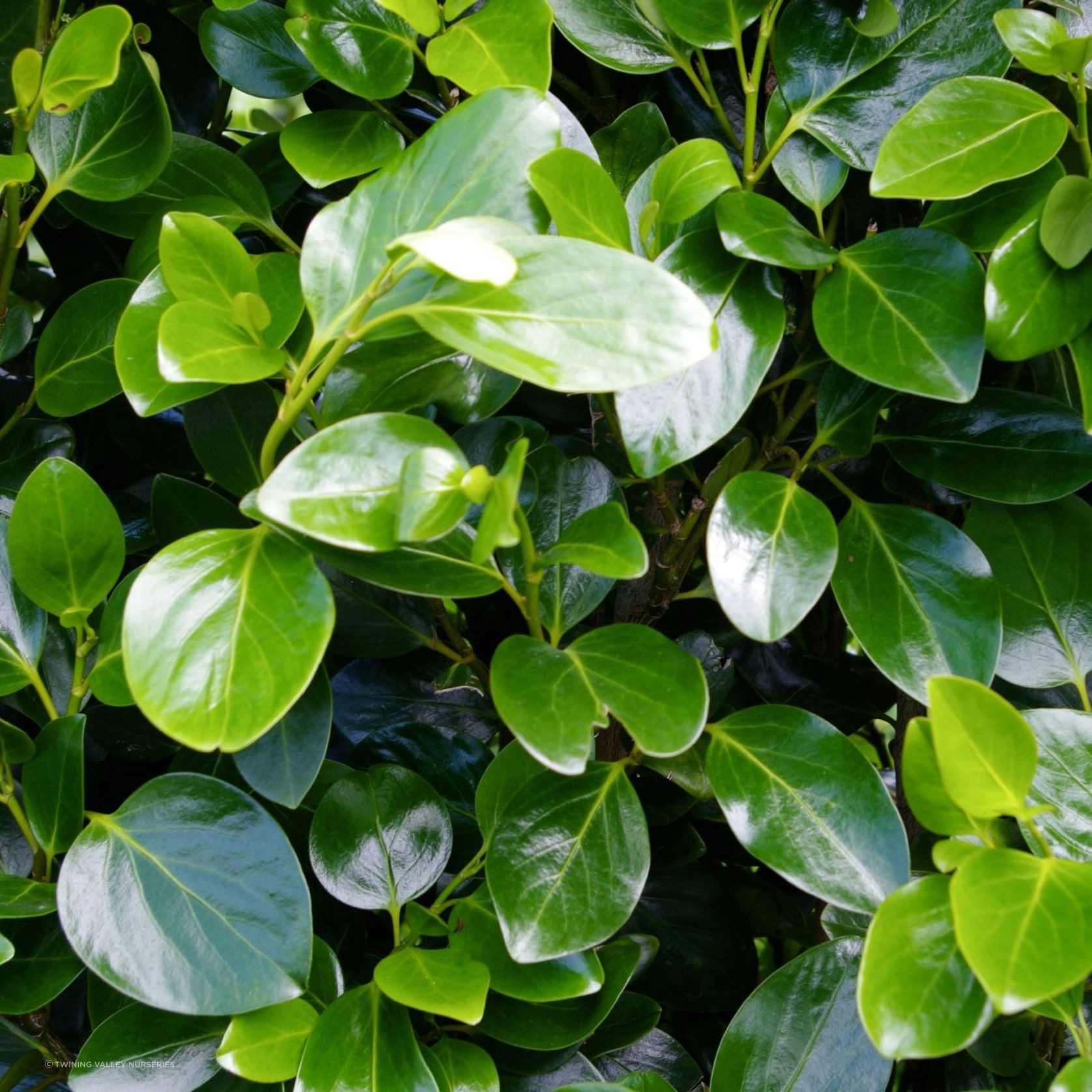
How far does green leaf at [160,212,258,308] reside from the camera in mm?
461

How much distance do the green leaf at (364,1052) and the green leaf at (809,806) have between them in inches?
7.5

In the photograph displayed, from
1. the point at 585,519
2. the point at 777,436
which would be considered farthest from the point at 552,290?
the point at 777,436

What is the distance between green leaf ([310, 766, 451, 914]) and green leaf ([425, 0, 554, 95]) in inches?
14.3

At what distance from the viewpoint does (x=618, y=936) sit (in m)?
0.60

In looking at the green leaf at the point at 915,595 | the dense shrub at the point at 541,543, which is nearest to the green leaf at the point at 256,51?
the dense shrub at the point at 541,543

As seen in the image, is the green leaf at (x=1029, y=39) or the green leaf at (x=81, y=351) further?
the green leaf at (x=81, y=351)

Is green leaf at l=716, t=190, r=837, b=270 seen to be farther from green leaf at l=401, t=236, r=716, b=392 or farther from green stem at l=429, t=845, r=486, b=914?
green stem at l=429, t=845, r=486, b=914

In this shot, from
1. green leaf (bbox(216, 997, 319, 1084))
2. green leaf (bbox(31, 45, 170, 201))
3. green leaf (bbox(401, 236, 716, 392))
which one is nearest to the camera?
green leaf (bbox(401, 236, 716, 392))

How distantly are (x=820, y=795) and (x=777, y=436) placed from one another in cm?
21

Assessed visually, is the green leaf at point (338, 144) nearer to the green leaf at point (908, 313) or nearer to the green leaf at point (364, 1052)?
the green leaf at point (908, 313)

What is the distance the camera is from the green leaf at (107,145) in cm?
57

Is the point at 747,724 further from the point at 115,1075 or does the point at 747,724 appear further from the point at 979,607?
the point at 115,1075

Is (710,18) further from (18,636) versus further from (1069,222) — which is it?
(18,636)

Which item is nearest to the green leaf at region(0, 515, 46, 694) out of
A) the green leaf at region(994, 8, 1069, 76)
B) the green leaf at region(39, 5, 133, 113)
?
the green leaf at region(39, 5, 133, 113)
